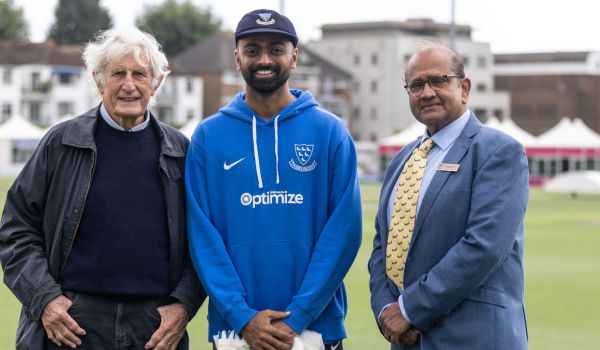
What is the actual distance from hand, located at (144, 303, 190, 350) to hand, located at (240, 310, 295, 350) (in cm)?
32

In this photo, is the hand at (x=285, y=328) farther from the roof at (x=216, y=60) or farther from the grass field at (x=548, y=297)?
the roof at (x=216, y=60)

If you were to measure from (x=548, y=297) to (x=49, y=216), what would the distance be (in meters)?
9.39

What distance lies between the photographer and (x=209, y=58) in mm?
92938

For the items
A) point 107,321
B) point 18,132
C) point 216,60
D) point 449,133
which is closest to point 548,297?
point 449,133

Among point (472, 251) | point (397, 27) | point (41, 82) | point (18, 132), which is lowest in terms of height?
point (18, 132)

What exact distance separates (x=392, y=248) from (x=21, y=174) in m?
1.83

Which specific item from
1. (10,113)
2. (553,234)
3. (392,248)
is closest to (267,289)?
(392,248)

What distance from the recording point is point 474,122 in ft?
17.4

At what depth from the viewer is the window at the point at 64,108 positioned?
8550 centimetres

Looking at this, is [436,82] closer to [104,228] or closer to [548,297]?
[104,228]

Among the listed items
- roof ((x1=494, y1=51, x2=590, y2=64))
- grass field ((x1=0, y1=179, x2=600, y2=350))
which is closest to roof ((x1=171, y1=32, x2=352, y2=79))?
roof ((x1=494, y1=51, x2=590, y2=64))

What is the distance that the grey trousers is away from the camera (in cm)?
514

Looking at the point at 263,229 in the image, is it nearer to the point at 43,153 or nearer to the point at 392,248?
the point at 392,248

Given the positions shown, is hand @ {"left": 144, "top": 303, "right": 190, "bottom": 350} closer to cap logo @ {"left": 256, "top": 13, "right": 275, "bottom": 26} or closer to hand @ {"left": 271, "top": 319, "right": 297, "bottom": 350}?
hand @ {"left": 271, "top": 319, "right": 297, "bottom": 350}
